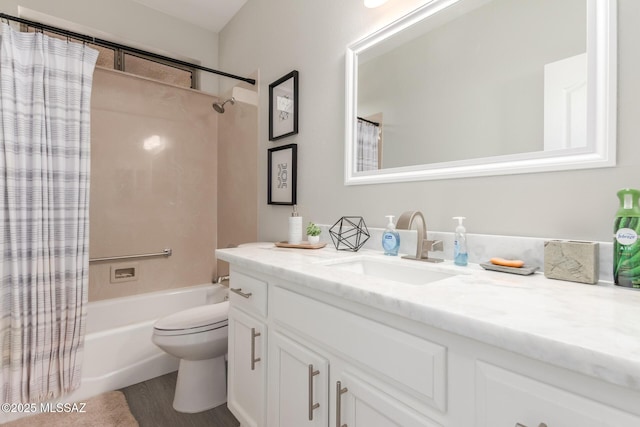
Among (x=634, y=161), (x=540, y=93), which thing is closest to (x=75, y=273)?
(x=540, y=93)

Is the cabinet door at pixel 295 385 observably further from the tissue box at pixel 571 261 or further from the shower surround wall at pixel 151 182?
the shower surround wall at pixel 151 182

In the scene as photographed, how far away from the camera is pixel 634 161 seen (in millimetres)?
782

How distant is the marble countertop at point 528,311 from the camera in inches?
16.4

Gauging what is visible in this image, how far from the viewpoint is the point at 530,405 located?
1.58ft

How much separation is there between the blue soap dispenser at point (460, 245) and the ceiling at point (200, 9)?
2.39m

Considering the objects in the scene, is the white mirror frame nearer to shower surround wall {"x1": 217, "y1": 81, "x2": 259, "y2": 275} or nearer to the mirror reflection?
the mirror reflection

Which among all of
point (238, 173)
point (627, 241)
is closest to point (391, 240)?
point (627, 241)

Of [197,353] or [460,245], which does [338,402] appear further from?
[197,353]

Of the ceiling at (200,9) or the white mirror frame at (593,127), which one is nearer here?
the white mirror frame at (593,127)

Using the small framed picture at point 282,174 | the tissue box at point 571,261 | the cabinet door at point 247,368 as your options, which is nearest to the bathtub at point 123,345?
the cabinet door at point 247,368

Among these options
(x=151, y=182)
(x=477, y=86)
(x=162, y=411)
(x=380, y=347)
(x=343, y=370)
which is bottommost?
(x=162, y=411)

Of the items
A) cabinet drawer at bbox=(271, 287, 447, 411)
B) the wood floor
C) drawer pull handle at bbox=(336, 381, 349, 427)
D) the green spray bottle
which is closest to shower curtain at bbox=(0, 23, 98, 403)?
the wood floor

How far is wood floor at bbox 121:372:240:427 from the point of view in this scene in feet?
5.21

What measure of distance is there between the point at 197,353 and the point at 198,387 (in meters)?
0.20
